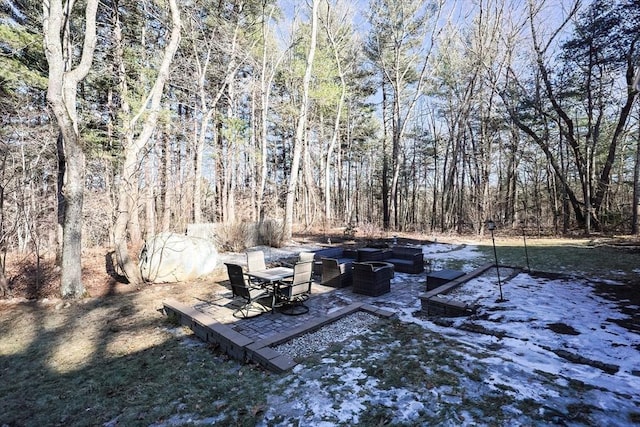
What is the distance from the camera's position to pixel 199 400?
8.27 ft

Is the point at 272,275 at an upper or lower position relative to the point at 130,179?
lower

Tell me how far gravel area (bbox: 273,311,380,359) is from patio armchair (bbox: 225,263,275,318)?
3.41 ft

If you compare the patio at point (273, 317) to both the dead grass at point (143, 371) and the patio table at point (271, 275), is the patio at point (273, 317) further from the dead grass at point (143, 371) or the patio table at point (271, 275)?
the patio table at point (271, 275)

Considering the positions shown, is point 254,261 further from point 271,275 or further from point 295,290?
point 295,290

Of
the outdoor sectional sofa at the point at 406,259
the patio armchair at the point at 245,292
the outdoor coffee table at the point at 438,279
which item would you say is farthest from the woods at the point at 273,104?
the outdoor coffee table at the point at 438,279

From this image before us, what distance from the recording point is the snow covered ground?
2158 mm

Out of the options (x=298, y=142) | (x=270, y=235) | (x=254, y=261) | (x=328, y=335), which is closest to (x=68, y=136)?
(x=254, y=261)

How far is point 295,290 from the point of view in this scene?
14.8ft

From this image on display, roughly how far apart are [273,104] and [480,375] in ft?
50.5

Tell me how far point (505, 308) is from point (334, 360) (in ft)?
9.93

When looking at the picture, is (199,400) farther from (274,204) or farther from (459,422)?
(274,204)

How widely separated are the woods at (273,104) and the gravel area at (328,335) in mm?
4705

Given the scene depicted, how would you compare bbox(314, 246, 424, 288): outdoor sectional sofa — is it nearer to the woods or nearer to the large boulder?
the large boulder

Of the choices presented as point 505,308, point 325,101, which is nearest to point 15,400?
point 505,308
